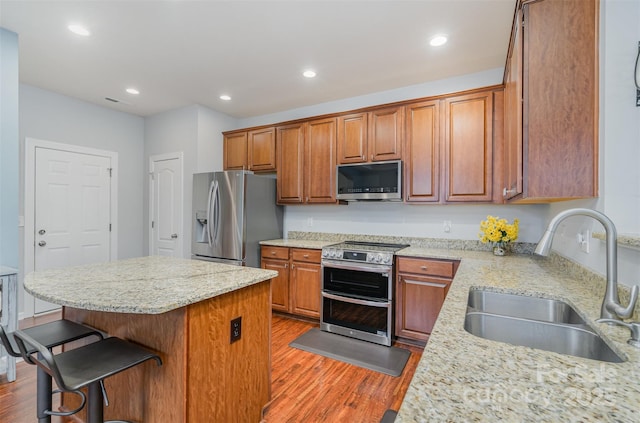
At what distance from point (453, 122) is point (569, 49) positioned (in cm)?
139

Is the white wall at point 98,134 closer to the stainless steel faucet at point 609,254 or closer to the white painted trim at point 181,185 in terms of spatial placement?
the white painted trim at point 181,185

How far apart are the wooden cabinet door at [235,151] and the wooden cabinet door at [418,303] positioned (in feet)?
8.84

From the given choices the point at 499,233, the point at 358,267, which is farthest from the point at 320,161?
the point at 499,233

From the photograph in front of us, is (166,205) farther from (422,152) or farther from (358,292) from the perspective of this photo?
(422,152)

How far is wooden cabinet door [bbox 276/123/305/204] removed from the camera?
12.2 feet

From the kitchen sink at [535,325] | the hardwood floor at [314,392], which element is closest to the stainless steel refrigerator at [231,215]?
the hardwood floor at [314,392]

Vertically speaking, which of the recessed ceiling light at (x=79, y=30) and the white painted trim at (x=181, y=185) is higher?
the recessed ceiling light at (x=79, y=30)

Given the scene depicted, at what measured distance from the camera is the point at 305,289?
Result: 3334 millimetres

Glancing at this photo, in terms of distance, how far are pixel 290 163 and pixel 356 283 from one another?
1.75 m

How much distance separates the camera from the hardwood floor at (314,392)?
1867 mm

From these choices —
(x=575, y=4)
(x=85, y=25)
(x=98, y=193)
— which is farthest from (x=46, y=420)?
(x=98, y=193)

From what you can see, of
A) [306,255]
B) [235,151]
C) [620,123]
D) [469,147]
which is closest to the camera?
[620,123]

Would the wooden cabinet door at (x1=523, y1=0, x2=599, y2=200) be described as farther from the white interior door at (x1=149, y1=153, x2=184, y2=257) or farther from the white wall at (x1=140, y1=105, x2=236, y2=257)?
the white interior door at (x1=149, y1=153, x2=184, y2=257)

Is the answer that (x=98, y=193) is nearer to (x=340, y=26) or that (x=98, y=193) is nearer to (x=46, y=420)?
(x=46, y=420)
